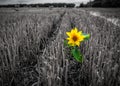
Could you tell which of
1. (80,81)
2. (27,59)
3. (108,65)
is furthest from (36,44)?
(108,65)

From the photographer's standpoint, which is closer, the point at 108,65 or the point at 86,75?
the point at 108,65

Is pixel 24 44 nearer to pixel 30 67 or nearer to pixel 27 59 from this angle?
pixel 27 59

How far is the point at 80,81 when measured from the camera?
4.90 feet

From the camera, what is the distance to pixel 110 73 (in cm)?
129

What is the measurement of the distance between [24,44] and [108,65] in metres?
1.61

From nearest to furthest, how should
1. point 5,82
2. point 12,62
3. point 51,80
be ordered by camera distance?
point 51,80
point 5,82
point 12,62

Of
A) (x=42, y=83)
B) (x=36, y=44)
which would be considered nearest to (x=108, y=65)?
(x=42, y=83)

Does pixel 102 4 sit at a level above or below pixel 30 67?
above

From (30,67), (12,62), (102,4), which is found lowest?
(30,67)

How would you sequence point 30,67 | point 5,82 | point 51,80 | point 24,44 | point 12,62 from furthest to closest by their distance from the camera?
point 24,44, point 30,67, point 12,62, point 5,82, point 51,80

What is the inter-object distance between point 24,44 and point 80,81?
54.2 inches

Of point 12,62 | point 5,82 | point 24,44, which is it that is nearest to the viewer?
point 5,82

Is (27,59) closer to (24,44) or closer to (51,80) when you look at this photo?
(24,44)

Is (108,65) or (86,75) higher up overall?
(108,65)
